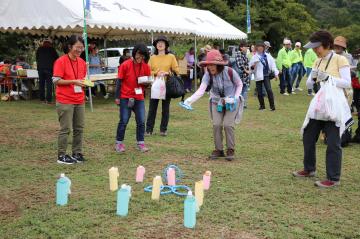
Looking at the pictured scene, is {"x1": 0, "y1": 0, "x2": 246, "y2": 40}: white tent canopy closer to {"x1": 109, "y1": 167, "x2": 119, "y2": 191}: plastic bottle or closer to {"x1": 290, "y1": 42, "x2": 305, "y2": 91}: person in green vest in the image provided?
{"x1": 290, "y1": 42, "x2": 305, "y2": 91}: person in green vest

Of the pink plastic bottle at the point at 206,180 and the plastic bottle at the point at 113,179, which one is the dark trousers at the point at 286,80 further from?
the plastic bottle at the point at 113,179

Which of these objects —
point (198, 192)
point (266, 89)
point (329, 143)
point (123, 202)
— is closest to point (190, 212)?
point (198, 192)

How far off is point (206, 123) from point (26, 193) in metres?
5.76

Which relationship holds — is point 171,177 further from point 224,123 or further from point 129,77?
point 129,77

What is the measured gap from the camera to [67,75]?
20.1ft

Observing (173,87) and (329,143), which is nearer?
(329,143)

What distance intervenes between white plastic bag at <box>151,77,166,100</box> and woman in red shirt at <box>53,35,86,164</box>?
2.04m

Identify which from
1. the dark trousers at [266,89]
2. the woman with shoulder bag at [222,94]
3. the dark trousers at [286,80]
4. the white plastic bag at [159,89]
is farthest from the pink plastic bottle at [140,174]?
the dark trousers at [286,80]

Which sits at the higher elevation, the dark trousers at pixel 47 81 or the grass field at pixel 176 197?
the dark trousers at pixel 47 81

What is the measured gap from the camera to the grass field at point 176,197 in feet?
13.4

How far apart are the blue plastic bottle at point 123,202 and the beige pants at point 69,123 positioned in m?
2.23

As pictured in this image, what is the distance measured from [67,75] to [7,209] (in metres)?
2.21

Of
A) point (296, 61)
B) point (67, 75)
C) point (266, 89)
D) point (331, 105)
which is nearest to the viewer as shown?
point (331, 105)

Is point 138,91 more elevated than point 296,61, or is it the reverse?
point 296,61
